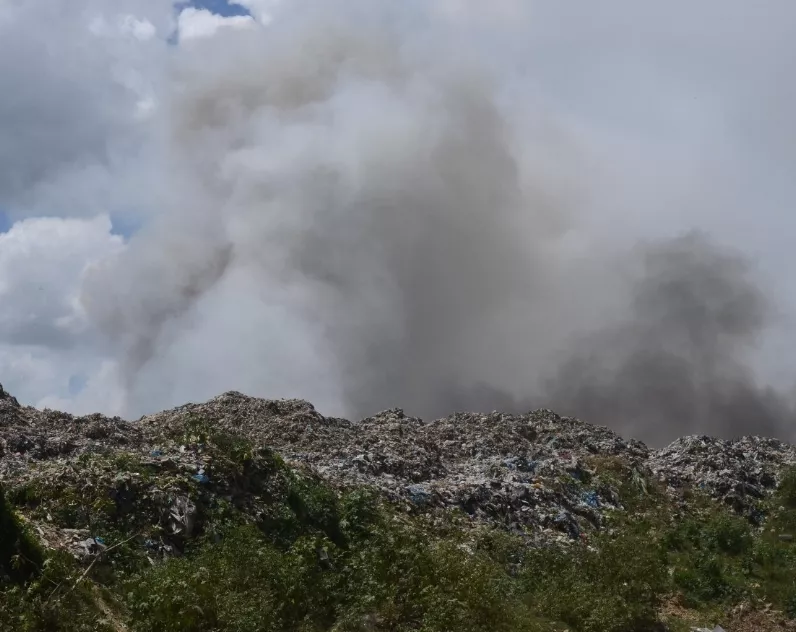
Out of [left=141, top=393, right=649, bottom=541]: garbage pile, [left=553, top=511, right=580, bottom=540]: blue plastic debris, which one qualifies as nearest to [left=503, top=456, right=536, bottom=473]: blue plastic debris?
[left=141, top=393, right=649, bottom=541]: garbage pile

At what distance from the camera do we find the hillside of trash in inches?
313

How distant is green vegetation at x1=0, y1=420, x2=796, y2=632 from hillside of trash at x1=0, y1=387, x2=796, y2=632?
0.03m

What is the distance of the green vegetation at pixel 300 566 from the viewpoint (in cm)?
755

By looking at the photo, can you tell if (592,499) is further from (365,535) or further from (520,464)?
(365,535)

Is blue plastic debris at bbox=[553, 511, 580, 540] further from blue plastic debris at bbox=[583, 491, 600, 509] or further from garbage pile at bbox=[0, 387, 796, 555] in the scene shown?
blue plastic debris at bbox=[583, 491, 600, 509]

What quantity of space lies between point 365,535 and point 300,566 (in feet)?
7.14

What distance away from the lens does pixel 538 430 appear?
2488 centimetres

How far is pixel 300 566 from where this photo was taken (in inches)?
370

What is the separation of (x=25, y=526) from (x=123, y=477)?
6.69ft

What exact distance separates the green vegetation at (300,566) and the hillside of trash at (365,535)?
1.1 inches

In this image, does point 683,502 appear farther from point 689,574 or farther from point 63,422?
point 63,422

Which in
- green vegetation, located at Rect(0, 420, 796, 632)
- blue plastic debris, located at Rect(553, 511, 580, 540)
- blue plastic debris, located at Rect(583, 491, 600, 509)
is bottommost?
green vegetation, located at Rect(0, 420, 796, 632)

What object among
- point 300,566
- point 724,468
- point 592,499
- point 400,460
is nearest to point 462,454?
point 400,460

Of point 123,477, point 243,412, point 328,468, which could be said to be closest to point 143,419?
point 243,412
